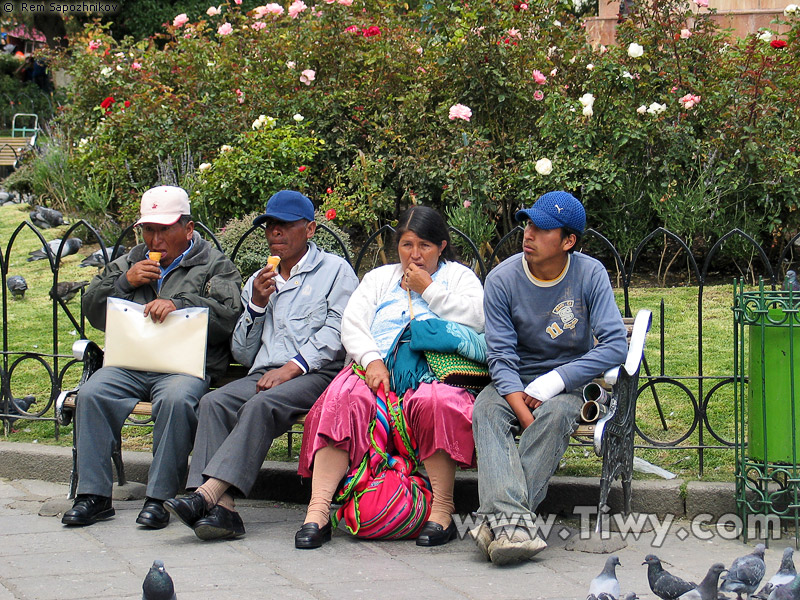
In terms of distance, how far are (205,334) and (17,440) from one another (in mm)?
1576

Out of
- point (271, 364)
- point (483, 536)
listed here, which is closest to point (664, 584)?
point (483, 536)

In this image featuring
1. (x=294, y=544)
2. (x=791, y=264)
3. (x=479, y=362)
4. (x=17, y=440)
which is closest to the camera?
(x=294, y=544)

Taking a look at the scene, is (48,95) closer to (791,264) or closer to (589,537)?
(791,264)

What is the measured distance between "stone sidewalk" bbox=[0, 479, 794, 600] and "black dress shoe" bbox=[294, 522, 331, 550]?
3 cm

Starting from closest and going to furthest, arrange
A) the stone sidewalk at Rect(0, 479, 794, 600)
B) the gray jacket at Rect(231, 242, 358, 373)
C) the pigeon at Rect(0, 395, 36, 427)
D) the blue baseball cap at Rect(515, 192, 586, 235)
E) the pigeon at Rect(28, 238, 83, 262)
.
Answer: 1. the stone sidewalk at Rect(0, 479, 794, 600)
2. the blue baseball cap at Rect(515, 192, 586, 235)
3. the gray jacket at Rect(231, 242, 358, 373)
4. the pigeon at Rect(0, 395, 36, 427)
5. the pigeon at Rect(28, 238, 83, 262)

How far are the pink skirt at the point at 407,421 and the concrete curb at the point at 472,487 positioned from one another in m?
0.50

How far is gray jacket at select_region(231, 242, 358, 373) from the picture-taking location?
14.8 feet

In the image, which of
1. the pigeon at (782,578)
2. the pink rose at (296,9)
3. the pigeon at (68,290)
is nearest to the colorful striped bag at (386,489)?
the pigeon at (782,578)

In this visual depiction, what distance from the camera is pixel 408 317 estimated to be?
14.4ft

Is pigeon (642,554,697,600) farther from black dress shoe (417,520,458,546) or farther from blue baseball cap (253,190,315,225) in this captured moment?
blue baseball cap (253,190,315,225)

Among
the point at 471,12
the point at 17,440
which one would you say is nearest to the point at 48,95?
the point at 471,12

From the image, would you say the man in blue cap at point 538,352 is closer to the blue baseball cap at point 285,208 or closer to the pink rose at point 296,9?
the blue baseball cap at point 285,208

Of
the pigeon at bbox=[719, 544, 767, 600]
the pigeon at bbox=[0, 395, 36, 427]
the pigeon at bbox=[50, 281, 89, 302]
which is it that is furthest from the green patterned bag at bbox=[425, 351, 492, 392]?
the pigeon at bbox=[50, 281, 89, 302]

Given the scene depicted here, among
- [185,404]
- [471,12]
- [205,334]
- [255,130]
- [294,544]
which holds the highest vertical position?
[471,12]
